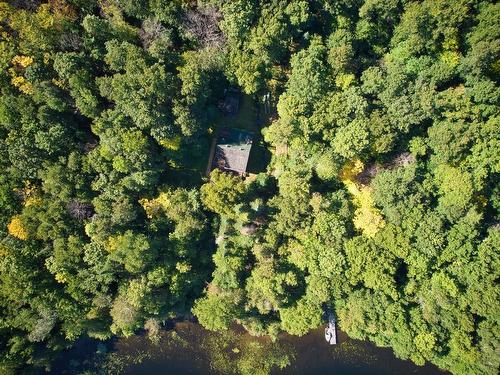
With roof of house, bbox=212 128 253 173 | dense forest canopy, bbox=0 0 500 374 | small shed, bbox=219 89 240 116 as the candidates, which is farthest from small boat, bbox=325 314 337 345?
small shed, bbox=219 89 240 116

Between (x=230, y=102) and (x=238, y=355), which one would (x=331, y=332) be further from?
(x=230, y=102)

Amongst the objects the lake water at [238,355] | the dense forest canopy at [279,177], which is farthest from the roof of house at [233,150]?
the lake water at [238,355]

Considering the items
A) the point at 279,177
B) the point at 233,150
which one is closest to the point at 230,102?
the point at 233,150

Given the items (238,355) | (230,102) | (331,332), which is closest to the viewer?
(230,102)

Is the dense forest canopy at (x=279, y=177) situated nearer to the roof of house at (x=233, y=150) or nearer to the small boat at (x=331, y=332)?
the roof of house at (x=233, y=150)

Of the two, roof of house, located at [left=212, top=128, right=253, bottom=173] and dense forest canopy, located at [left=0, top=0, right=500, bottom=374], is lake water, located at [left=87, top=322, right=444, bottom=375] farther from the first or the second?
roof of house, located at [left=212, top=128, right=253, bottom=173]

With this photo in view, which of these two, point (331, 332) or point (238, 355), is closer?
point (331, 332)
